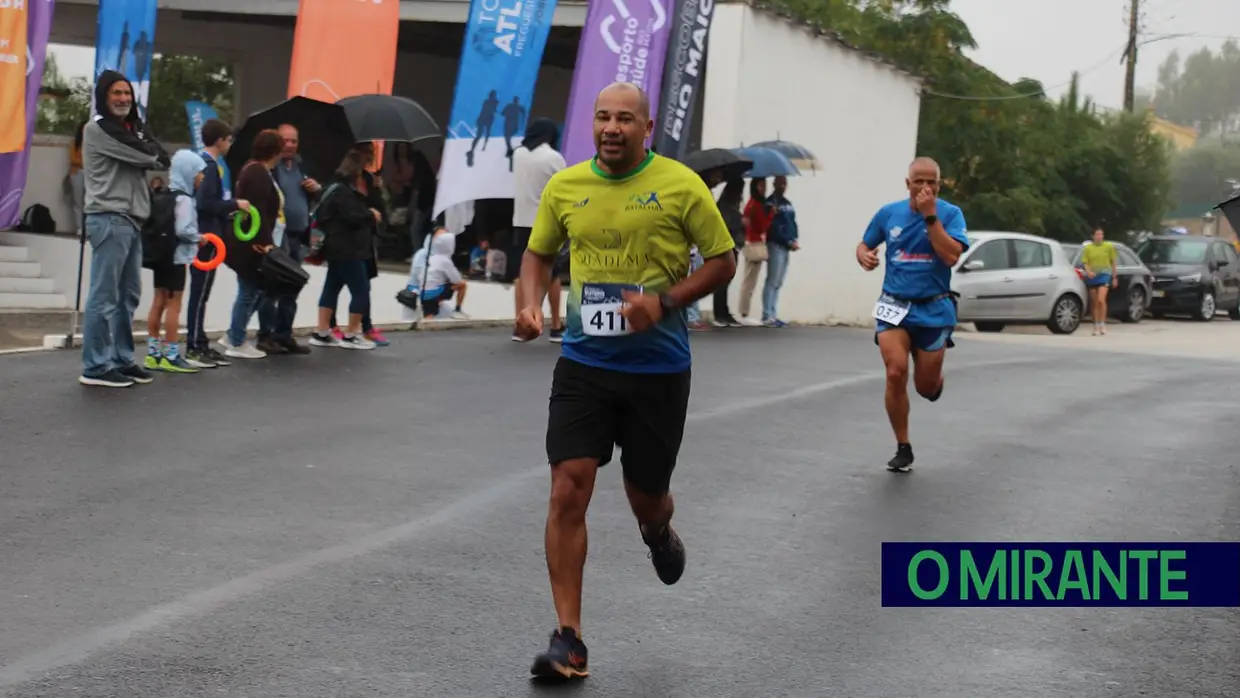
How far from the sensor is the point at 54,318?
21438 mm

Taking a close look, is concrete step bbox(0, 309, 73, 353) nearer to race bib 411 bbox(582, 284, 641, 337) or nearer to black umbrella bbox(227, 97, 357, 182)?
black umbrella bbox(227, 97, 357, 182)

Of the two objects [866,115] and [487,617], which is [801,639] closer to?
[487,617]

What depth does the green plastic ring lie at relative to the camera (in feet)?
41.5

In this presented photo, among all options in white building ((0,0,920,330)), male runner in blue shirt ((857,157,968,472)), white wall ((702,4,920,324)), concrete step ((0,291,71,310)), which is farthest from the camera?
white wall ((702,4,920,324))

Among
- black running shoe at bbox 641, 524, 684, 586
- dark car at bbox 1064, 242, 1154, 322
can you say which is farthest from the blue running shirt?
dark car at bbox 1064, 242, 1154, 322

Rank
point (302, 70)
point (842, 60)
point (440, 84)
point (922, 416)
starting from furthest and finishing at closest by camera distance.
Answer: point (440, 84) < point (842, 60) < point (302, 70) < point (922, 416)

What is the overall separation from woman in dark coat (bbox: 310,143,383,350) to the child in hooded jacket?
1.94 meters

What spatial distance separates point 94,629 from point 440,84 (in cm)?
2930

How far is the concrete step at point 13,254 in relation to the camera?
23.4m

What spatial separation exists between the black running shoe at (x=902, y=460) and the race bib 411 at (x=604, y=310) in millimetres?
4569

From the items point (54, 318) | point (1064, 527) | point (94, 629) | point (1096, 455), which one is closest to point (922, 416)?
point (1096, 455)

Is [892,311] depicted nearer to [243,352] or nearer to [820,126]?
[243,352]

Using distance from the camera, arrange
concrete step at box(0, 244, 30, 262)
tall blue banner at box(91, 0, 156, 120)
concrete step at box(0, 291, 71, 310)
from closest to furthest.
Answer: tall blue banner at box(91, 0, 156, 120)
concrete step at box(0, 291, 71, 310)
concrete step at box(0, 244, 30, 262)

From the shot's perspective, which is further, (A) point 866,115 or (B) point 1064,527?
(A) point 866,115
